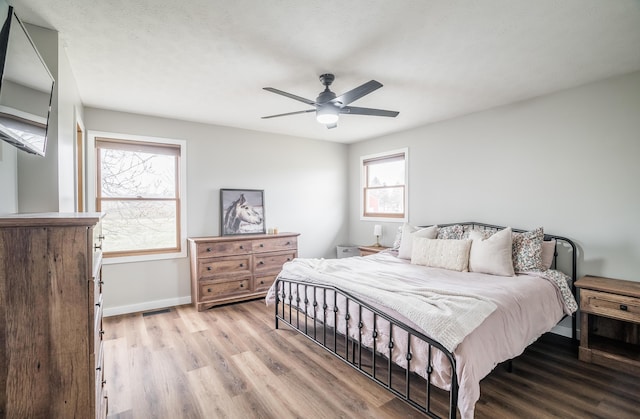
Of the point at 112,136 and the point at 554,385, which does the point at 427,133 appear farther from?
the point at 112,136

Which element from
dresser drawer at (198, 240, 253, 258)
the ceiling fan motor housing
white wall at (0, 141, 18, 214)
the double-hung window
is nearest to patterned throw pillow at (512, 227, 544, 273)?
the ceiling fan motor housing

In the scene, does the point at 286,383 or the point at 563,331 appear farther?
the point at 563,331

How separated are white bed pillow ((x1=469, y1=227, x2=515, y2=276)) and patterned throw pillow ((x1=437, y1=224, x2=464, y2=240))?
512mm

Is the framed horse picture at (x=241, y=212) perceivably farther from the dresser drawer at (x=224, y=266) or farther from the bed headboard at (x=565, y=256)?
the bed headboard at (x=565, y=256)

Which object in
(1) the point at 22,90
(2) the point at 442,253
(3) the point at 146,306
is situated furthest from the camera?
(3) the point at 146,306

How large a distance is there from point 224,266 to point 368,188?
2.84 m

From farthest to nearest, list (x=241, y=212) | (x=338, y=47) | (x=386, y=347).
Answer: (x=241, y=212) → (x=338, y=47) → (x=386, y=347)

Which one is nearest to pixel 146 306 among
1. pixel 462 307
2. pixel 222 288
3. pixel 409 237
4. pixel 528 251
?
pixel 222 288

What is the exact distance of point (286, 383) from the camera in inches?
92.8

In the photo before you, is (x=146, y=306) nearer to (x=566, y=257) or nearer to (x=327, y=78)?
(x=327, y=78)

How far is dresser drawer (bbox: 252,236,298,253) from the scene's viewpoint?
4414 mm

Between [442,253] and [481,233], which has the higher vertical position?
[481,233]

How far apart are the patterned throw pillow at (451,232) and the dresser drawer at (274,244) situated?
2109 mm

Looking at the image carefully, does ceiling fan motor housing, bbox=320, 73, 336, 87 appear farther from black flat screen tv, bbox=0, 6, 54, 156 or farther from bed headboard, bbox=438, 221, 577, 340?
bed headboard, bbox=438, 221, 577, 340
